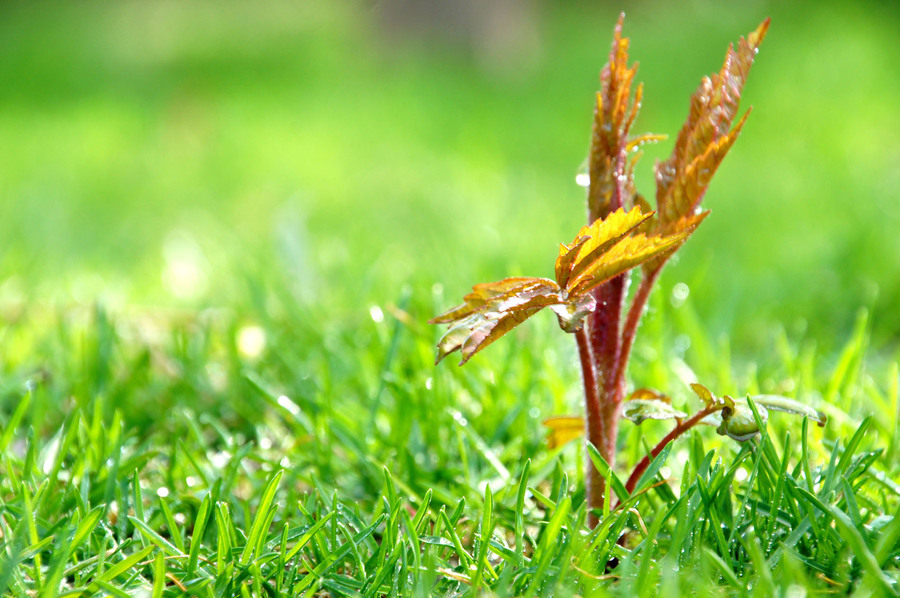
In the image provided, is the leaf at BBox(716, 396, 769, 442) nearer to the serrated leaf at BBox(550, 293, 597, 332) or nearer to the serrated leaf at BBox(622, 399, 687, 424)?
the serrated leaf at BBox(622, 399, 687, 424)

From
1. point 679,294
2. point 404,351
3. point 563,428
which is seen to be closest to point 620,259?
point 563,428

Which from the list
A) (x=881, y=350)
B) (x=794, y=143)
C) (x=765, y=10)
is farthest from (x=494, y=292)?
(x=765, y=10)

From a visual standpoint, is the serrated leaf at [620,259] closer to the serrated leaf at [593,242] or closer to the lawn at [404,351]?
the serrated leaf at [593,242]

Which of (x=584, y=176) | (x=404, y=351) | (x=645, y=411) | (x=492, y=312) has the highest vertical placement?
(x=584, y=176)

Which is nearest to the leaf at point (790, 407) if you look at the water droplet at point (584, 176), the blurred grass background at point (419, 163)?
the water droplet at point (584, 176)

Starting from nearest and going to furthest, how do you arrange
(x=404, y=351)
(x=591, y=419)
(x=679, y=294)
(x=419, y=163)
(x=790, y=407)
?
1. (x=790, y=407)
2. (x=591, y=419)
3. (x=404, y=351)
4. (x=679, y=294)
5. (x=419, y=163)

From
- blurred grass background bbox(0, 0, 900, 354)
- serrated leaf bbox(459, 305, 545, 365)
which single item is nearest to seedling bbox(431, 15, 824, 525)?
serrated leaf bbox(459, 305, 545, 365)

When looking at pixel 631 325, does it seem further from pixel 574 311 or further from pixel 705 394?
pixel 574 311

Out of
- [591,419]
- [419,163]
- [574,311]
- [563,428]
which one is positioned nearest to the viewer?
[574,311]
